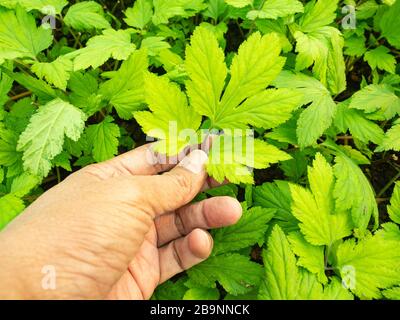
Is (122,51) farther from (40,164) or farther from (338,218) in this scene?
(338,218)

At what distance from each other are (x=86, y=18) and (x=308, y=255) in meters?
1.59

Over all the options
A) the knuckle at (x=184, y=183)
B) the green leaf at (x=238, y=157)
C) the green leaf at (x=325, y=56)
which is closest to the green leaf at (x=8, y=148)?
the knuckle at (x=184, y=183)

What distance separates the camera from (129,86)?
1.85m

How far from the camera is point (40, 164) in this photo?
1.70 m

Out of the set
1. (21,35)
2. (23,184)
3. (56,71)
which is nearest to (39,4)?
(21,35)

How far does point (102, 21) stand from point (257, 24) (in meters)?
0.80

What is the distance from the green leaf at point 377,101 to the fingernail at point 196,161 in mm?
753

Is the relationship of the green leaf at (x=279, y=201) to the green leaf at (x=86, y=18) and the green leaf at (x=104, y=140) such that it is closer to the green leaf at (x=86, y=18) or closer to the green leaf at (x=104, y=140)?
the green leaf at (x=104, y=140)

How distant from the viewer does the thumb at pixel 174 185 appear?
1505mm

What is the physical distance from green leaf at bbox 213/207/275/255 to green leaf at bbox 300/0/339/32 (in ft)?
3.11

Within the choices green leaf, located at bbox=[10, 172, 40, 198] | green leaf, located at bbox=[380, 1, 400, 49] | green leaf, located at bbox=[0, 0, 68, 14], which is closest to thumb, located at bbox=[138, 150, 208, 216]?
green leaf, located at bbox=[10, 172, 40, 198]

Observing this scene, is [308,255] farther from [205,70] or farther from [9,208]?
[9,208]

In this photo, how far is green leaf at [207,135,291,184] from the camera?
151 cm

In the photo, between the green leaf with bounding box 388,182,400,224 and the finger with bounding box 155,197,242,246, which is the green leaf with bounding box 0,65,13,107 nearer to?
the finger with bounding box 155,197,242,246
